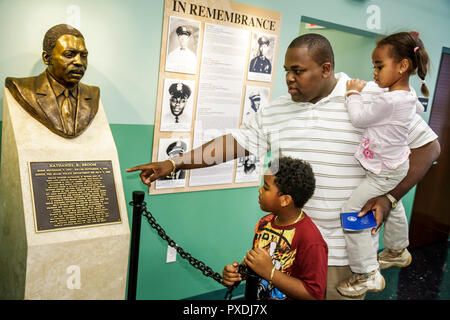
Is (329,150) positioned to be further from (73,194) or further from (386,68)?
(73,194)

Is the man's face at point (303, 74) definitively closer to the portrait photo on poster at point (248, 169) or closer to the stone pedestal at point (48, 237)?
the stone pedestal at point (48, 237)

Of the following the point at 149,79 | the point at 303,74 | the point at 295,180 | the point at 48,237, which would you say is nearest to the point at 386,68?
the point at 303,74

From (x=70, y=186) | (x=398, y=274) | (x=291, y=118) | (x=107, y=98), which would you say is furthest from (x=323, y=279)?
(x=398, y=274)

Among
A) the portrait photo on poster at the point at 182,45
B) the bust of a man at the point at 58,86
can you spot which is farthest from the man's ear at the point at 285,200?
the portrait photo on poster at the point at 182,45

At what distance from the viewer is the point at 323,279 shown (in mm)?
1752

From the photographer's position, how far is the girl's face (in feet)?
6.99

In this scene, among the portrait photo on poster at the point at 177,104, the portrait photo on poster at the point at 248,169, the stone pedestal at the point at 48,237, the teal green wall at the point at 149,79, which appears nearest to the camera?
the stone pedestal at the point at 48,237

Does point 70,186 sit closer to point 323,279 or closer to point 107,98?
point 107,98

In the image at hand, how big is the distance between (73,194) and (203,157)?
2.45 feet

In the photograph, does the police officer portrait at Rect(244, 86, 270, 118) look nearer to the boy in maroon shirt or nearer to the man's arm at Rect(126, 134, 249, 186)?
the man's arm at Rect(126, 134, 249, 186)

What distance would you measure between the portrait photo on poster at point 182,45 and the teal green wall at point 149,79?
97 mm

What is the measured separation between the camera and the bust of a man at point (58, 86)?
217cm

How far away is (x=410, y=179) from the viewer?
2240 mm

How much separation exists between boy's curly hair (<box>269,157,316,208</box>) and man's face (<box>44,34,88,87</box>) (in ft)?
4.06
